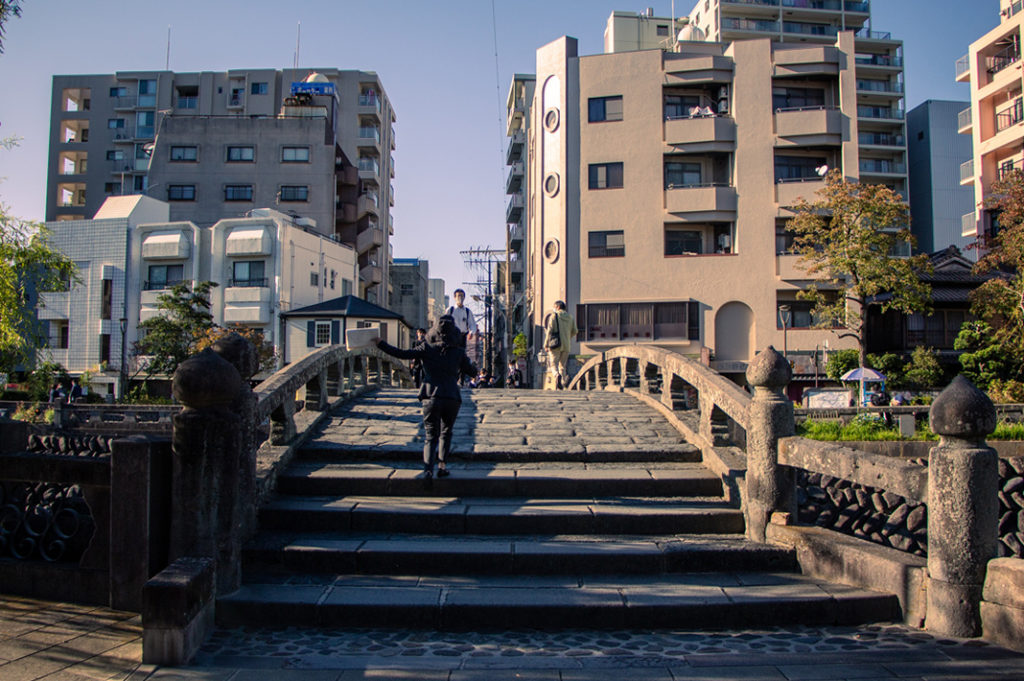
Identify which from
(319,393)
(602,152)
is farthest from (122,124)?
(319,393)

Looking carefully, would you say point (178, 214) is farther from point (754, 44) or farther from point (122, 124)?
point (754, 44)

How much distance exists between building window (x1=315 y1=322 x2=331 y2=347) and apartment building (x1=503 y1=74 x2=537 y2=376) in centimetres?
1347

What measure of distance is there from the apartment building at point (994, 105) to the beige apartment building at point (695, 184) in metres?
6.92

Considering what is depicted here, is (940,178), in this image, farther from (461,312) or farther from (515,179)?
(461,312)

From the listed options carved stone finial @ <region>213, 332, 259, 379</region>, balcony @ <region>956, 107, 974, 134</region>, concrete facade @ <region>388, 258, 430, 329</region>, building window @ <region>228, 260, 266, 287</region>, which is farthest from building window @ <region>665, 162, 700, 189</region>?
concrete facade @ <region>388, 258, 430, 329</region>

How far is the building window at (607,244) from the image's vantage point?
1357 inches

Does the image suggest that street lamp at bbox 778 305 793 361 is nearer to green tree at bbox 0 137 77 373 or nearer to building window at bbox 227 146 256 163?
green tree at bbox 0 137 77 373

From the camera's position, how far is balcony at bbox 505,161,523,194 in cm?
5162

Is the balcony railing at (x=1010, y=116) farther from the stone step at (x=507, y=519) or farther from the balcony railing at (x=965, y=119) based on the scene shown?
the stone step at (x=507, y=519)

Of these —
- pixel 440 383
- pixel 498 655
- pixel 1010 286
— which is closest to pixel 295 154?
pixel 1010 286

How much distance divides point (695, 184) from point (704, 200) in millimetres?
1561

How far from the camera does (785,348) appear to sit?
32.5 metres

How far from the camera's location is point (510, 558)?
17.3 ft

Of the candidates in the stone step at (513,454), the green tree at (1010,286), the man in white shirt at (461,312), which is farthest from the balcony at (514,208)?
the stone step at (513,454)
